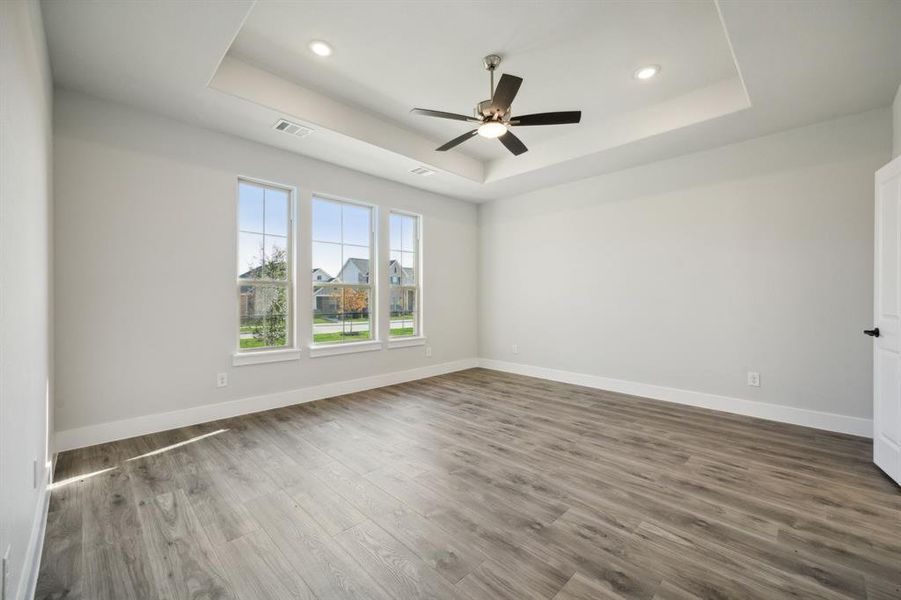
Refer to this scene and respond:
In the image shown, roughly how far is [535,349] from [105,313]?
498cm

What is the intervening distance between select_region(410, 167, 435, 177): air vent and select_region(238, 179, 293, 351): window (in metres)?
1.57

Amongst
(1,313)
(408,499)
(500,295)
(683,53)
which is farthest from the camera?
(500,295)

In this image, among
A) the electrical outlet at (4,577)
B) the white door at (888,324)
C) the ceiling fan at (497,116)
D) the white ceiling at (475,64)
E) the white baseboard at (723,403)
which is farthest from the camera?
the white baseboard at (723,403)

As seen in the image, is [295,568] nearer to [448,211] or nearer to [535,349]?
[535,349]

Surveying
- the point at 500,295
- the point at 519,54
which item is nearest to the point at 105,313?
the point at 519,54

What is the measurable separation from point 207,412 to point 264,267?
156 centimetres

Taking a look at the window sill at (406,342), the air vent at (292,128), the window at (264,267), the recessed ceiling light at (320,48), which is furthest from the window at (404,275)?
the recessed ceiling light at (320,48)

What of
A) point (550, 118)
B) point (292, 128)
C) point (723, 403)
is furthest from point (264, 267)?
point (723, 403)

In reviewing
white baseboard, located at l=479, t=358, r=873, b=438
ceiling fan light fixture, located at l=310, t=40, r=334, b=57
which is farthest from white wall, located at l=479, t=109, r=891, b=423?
ceiling fan light fixture, located at l=310, t=40, r=334, b=57

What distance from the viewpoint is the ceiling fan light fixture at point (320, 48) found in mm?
2924

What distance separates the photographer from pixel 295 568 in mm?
1723

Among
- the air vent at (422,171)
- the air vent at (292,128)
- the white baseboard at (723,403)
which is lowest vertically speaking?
the white baseboard at (723,403)

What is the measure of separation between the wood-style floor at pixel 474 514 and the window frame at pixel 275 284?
0.73 m

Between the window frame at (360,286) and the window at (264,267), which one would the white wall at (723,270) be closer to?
the window frame at (360,286)
